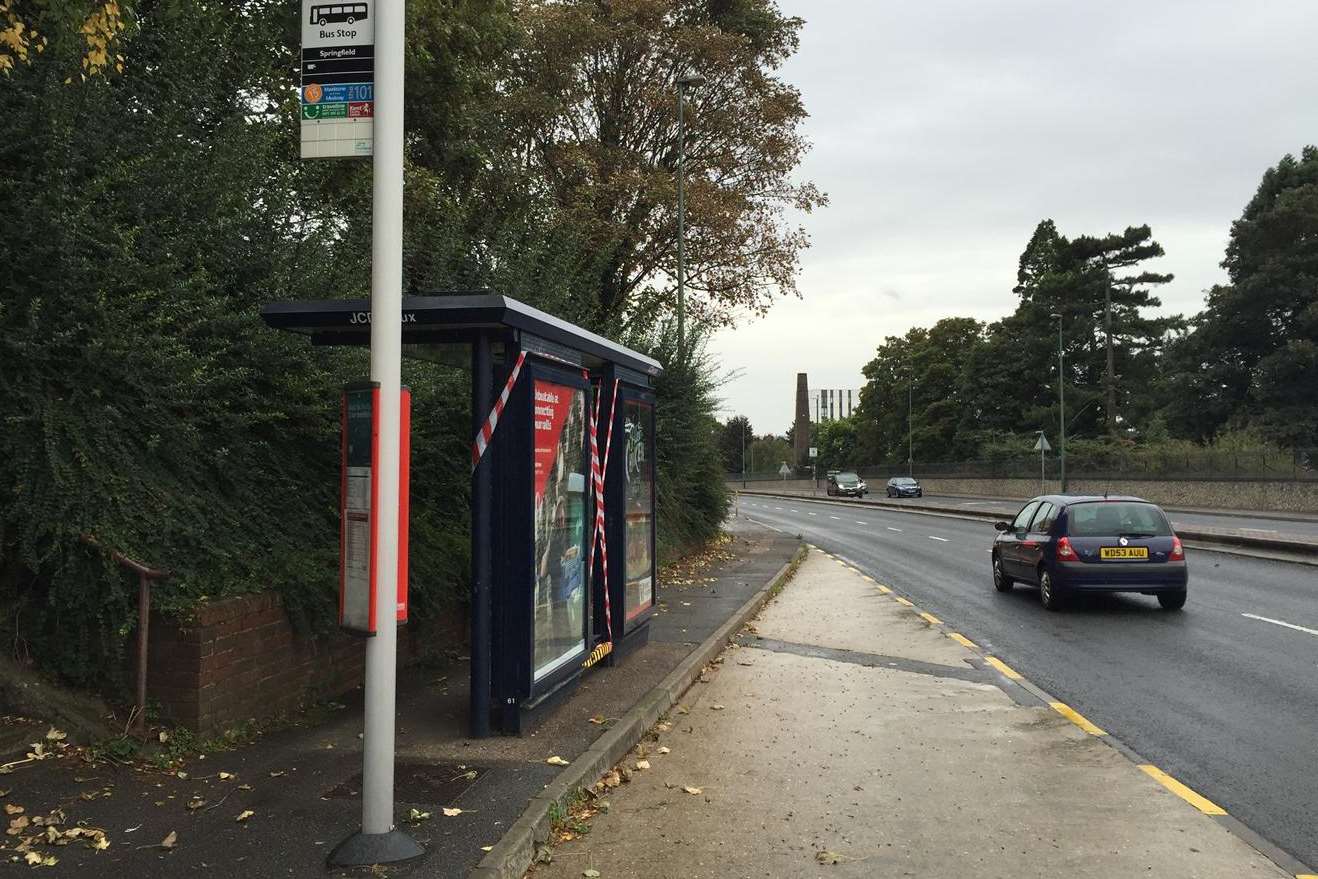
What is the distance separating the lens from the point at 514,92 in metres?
23.5

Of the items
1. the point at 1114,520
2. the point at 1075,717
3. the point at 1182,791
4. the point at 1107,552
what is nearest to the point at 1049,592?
the point at 1107,552

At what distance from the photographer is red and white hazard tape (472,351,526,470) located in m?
6.10

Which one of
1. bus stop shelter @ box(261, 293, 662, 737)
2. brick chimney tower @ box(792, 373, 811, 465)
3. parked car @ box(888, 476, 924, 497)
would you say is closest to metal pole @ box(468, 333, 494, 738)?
bus stop shelter @ box(261, 293, 662, 737)

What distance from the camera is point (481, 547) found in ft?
20.1

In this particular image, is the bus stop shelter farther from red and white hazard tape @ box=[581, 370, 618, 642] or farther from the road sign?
the road sign

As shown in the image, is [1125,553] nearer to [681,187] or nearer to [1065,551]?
[1065,551]

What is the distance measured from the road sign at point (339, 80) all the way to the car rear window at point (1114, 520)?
1101 cm

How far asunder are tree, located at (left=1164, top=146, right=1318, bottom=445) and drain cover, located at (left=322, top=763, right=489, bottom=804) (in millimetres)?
52056

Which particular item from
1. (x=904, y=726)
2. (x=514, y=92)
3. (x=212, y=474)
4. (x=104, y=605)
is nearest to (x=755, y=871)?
(x=904, y=726)

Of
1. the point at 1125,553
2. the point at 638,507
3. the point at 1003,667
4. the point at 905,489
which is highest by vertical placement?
the point at 638,507

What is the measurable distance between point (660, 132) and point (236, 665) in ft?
72.1

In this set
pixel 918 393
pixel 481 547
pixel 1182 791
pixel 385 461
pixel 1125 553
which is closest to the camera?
pixel 385 461

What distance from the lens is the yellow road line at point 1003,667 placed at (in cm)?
911

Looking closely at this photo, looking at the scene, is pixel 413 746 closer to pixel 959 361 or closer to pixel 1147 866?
pixel 1147 866
